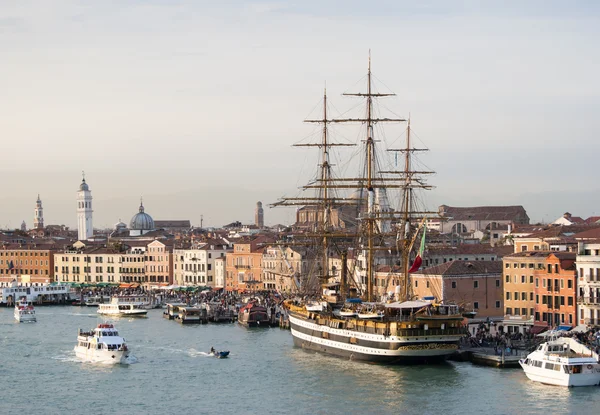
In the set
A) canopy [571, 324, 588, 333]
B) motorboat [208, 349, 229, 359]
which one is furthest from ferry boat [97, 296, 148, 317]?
canopy [571, 324, 588, 333]

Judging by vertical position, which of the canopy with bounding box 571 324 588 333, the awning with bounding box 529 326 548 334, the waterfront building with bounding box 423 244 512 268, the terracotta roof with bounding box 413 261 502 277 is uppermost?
the waterfront building with bounding box 423 244 512 268

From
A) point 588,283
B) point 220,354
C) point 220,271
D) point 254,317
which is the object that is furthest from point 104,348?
point 220,271

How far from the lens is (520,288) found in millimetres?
54812

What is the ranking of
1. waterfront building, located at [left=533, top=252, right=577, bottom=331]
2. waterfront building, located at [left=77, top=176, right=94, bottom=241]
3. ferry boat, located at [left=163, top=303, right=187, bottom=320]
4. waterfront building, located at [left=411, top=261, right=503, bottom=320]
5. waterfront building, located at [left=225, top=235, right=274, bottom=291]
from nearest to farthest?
waterfront building, located at [left=533, top=252, right=577, bottom=331], waterfront building, located at [left=411, top=261, right=503, bottom=320], ferry boat, located at [left=163, top=303, right=187, bottom=320], waterfront building, located at [left=225, top=235, right=274, bottom=291], waterfront building, located at [left=77, top=176, right=94, bottom=241]

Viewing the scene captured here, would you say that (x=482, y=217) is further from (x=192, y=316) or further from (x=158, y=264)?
(x=192, y=316)

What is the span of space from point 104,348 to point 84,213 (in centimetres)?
10364

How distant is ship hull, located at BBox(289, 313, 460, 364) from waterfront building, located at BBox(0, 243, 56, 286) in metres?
64.7

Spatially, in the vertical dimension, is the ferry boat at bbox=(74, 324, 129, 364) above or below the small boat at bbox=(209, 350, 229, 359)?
A: above

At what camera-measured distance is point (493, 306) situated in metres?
59.7

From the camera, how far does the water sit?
3731 centimetres

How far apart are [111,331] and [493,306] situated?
64.8ft

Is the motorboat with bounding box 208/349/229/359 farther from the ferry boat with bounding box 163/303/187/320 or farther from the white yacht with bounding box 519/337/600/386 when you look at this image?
the ferry boat with bounding box 163/303/187/320

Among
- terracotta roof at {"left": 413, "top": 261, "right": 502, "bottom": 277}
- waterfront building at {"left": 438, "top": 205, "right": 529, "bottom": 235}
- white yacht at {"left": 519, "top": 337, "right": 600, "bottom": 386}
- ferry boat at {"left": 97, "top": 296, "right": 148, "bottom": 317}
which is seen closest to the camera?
white yacht at {"left": 519, "top": 337, "right": 600, "bottom": 386}

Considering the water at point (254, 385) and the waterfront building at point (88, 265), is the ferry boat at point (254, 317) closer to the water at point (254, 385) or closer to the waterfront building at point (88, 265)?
the water at point (254, 385)
